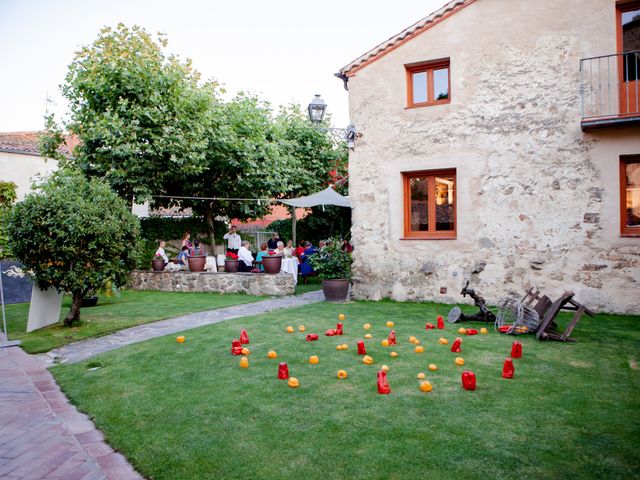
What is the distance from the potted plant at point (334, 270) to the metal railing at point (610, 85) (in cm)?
579

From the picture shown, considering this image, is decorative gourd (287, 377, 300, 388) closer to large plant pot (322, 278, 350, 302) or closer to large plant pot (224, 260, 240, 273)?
large plant pot (322, 278, 350, 302)

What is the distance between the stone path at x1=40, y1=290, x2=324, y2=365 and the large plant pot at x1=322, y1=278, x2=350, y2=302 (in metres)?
0.50

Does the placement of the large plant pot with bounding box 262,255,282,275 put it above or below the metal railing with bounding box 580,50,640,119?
below

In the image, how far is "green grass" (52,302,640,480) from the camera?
2.86m

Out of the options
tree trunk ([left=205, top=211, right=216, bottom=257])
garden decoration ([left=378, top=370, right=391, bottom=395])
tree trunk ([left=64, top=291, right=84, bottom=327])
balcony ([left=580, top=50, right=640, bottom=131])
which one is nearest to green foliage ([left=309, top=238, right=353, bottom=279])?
tree trunk ([left=64, top=291, right=84, bottom=327])

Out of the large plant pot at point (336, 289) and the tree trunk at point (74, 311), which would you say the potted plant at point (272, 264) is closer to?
the large plant pot at point (336, 289)

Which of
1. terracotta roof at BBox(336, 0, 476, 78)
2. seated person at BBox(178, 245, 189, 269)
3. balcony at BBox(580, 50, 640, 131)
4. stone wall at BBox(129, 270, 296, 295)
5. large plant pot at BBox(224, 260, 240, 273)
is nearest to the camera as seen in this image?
balcony at BBox(580, 50, 640, 131)

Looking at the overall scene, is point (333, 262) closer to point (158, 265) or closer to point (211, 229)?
point (158, 265)

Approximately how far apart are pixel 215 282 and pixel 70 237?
21.6 ft

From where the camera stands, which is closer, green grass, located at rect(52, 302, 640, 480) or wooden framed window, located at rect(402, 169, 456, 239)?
green grass, located at rect(52, 302, 640, 480)

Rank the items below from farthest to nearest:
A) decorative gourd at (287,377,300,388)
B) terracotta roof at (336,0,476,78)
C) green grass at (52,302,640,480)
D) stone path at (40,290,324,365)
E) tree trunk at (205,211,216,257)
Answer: tree trunk at (205,211,216,257), terracotta roof at (336,0,476,78), stone path at (40,290,324,365), decorative gourd at (287,377,300,388), green grass at (52,302,640,480)

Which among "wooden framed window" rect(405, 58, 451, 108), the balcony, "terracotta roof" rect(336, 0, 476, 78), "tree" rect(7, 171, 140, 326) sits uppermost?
"terracotta roof" rect(336, 0, 476, 78)

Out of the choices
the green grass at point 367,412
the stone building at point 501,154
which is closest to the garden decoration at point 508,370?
the green grass at point 367,412

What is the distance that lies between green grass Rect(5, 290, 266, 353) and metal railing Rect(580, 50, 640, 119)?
340 inches
